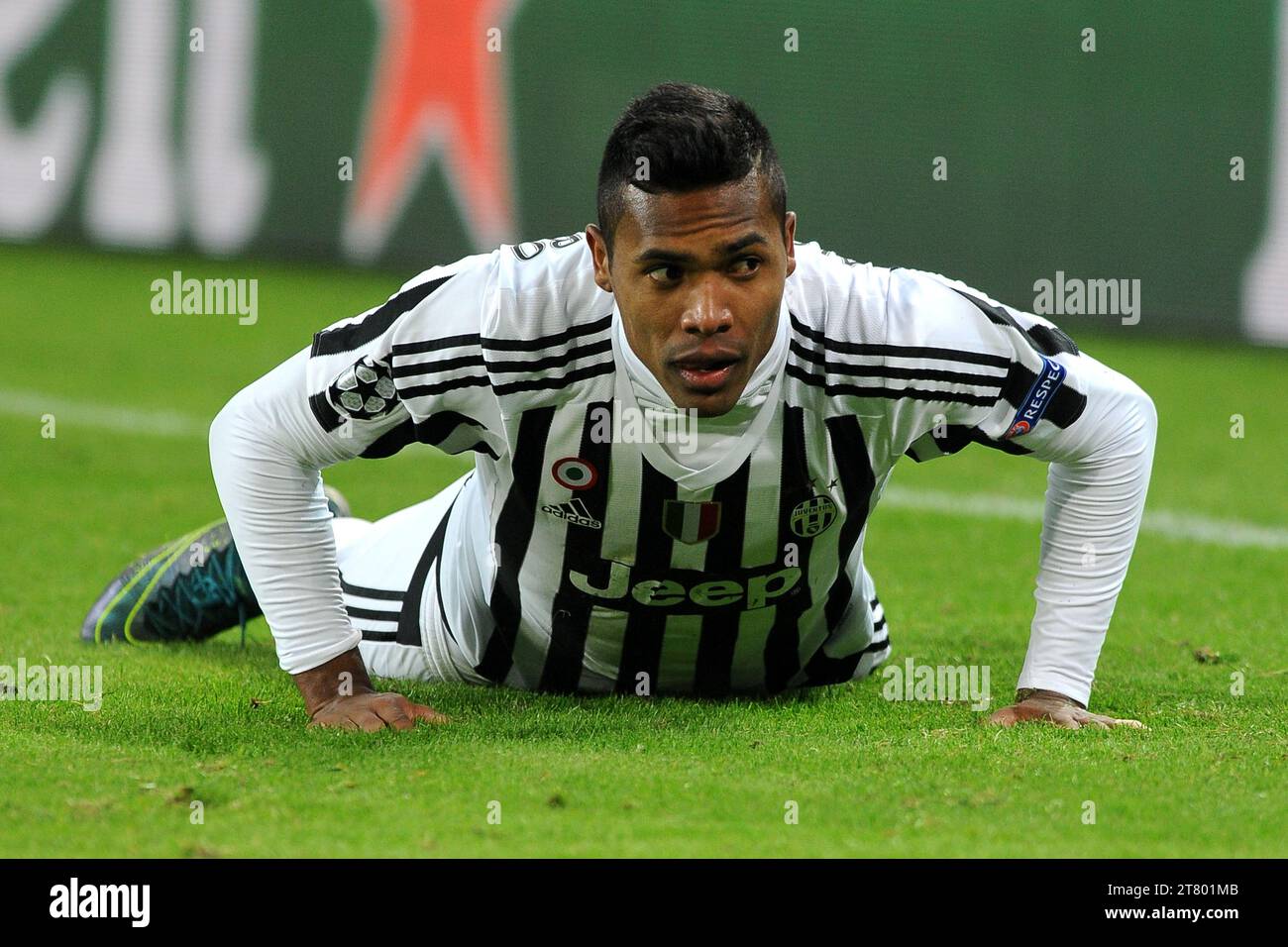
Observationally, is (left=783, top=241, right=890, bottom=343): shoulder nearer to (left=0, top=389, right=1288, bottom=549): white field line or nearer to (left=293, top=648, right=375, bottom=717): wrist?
(left=293, top=648, right=375, bottom=717): wrist

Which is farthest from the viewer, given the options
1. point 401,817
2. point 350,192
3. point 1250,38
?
point 350,192

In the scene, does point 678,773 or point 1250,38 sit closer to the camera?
point 678,773

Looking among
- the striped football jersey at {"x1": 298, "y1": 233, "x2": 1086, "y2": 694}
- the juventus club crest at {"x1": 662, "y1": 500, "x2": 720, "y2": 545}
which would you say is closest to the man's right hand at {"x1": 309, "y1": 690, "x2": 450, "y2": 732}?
the striped football jersey at {"x1": 298, "y1": 233, "x2": 1086, "y2": 694}

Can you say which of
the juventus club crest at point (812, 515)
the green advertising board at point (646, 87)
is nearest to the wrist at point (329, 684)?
the juventus club crest at point (812, 515)

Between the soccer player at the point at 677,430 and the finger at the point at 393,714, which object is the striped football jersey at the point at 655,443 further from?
the finger at the point at 393,714

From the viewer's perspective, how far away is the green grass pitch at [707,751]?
9.62ft

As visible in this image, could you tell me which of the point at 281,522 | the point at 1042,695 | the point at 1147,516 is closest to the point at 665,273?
the point at 281,522

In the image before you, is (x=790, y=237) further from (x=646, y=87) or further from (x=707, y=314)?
(x=646, y=87)

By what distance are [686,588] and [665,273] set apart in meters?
0.82

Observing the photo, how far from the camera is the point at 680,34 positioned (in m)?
12.8

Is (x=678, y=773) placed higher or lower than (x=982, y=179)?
lower

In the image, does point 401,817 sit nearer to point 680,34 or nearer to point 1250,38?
point 1250,38

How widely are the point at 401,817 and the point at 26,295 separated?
10968 mm

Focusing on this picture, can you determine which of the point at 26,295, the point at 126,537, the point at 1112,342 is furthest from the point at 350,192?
the point at 126,537
